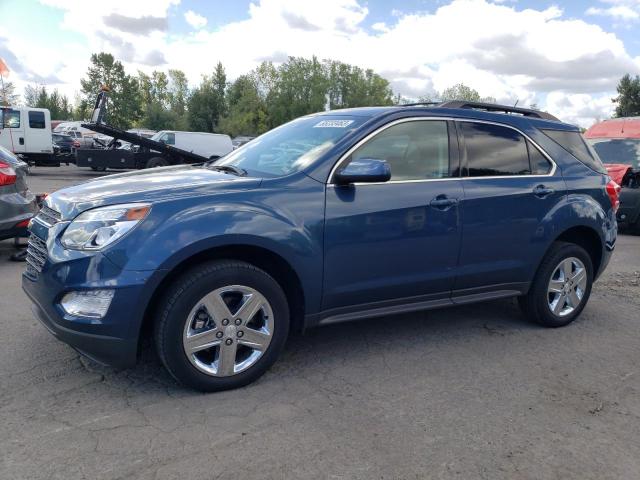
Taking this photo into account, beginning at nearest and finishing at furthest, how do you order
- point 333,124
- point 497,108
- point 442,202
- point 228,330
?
1. point 228,330
2. point 442,202
3. point 333,124
4. point 497,108

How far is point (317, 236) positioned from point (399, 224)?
627 millimetres

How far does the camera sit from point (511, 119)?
4551 mm

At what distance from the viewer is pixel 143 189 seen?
10.9 ft

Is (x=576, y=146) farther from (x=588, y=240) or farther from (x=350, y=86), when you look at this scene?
(x=350, y=86)

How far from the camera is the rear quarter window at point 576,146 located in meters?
4.74

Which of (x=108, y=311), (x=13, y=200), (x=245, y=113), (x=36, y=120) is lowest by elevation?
(x=108, y=311)

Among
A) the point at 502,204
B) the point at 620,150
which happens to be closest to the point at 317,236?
the point at 502,204

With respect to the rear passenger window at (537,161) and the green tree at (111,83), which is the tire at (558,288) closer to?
the rear passenger window at (537,161)

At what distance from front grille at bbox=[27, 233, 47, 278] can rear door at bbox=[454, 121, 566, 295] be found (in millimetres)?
2804

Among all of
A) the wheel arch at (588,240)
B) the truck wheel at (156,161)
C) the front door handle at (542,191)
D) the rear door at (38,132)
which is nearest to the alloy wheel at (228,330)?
the front door handle at (542,191)

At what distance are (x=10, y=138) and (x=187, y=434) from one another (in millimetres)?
21789

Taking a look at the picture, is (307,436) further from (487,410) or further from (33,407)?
(33,407)

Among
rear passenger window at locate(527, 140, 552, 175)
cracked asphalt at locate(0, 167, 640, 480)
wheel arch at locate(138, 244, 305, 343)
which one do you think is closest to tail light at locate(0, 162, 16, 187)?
cracked asphalt at locate(0, 167, 640, 480)

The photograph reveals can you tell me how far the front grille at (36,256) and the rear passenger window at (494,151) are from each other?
296cm
